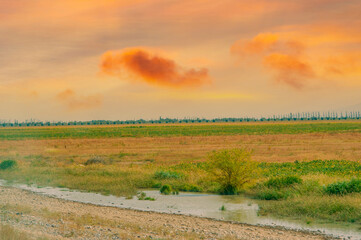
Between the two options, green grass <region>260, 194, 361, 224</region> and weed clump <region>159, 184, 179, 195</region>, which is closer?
green grass <region>260, 194, 361, 224</region>

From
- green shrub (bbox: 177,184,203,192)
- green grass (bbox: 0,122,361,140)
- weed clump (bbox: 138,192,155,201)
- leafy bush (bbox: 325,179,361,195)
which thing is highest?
green grass (bbox: 0,122,361,140)

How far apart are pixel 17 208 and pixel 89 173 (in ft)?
46.9

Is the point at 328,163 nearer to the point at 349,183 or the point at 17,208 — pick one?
the point at 349,183

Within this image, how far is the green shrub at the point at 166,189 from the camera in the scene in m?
26.1

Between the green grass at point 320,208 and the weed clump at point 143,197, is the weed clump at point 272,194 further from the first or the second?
the weed clump at point 143,197

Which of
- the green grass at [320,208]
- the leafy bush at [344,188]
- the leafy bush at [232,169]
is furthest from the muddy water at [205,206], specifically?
the leafy bush at [344,188]

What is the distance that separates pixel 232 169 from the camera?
82.6 feet

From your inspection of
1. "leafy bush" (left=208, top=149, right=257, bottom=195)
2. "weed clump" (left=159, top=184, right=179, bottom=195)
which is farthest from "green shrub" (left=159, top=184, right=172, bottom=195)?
"leafy bush" (left=208, top=149, right=257, bottom=195)

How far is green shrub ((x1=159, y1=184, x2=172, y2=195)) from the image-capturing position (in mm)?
26141

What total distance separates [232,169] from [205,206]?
395 centimetres

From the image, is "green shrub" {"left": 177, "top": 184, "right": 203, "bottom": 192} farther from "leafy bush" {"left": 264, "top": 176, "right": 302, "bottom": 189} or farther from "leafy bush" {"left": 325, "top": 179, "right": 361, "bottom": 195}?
"leafy bush" {"left": 325, "top": 179, "right": 361, "bottom": 195}

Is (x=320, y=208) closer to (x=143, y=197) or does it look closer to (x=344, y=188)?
(x=344, y=188)

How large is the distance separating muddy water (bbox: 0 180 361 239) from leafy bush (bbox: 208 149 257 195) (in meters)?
1.11

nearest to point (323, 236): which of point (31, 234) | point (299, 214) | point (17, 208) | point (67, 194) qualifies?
point (299, 214)
